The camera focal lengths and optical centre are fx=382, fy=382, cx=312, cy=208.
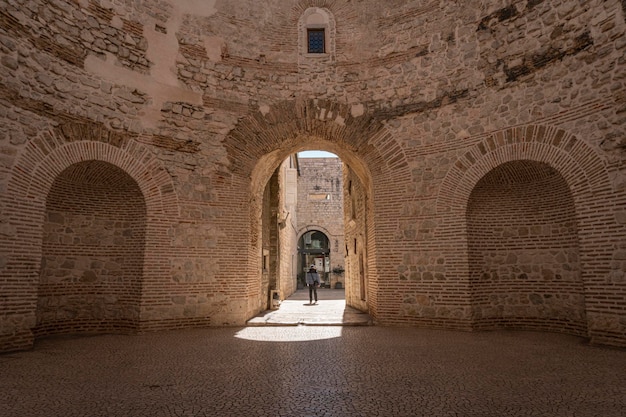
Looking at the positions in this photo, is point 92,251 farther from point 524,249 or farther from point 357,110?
point 524,249

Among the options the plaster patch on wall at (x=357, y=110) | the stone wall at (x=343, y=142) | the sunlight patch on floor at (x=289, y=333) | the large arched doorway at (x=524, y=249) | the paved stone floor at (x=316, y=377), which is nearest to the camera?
the paved stone floor at (x=316, y=377)

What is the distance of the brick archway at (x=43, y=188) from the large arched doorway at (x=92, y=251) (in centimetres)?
20

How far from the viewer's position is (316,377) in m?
4.39

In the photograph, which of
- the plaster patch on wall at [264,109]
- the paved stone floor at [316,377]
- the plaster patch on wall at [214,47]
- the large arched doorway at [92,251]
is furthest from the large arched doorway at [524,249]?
the large arched doorway at [92,251]

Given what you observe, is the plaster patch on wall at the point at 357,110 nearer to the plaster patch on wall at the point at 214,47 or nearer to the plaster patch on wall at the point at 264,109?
the plaster patch on wall at the point at 264,109

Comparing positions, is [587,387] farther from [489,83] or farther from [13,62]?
[13,62]

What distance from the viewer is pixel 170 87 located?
8.36 meters

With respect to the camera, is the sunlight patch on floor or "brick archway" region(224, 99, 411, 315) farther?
"brick archway" region(224, 99, 411, 315)

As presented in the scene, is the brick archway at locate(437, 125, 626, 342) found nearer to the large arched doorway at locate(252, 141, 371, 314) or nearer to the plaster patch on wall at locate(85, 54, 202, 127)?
the large arched doorway at locate(252, 141, 371, 314)

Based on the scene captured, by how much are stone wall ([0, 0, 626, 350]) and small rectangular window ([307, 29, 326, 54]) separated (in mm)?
390

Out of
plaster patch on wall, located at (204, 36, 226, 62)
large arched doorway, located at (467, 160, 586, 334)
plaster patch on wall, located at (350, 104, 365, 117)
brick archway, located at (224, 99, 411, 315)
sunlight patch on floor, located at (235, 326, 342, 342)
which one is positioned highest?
plaster patch on wall, located at (204, 36, 226, 62)

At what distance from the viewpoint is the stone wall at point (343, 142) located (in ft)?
20.2

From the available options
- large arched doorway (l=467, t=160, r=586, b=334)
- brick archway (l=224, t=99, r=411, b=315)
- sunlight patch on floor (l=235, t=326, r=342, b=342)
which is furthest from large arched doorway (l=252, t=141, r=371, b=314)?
large arched doorway (l=467, t=160, r=586, b=334)

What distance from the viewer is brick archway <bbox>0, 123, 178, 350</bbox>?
595 cm
